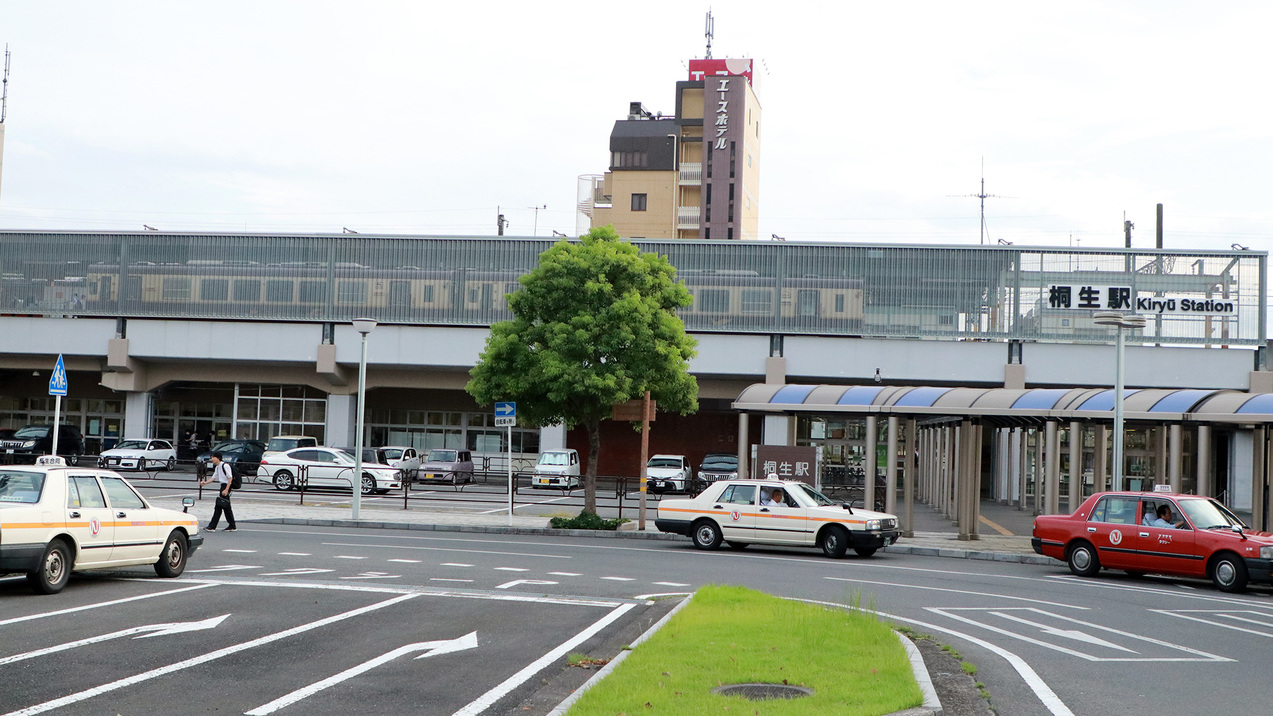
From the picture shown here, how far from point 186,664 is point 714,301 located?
39901 millimetres

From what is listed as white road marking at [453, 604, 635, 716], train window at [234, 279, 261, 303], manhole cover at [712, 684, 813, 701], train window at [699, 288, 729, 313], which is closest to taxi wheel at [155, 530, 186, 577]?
white road marking at [453, 604, 635, 716]

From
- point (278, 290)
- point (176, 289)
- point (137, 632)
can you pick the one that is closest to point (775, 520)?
point (137, 632)

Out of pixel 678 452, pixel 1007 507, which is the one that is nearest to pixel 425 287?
pixel 678 452

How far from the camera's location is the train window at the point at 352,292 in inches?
1976

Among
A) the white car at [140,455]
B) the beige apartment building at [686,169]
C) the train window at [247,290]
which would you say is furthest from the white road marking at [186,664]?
the beige apartment building at [686,169]

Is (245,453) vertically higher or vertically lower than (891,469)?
lower

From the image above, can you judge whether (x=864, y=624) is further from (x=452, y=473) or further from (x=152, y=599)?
(x=452, y=473)

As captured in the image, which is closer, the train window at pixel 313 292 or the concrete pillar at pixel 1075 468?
the concrete pillar at pixel 1075 468

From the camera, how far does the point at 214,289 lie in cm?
5091

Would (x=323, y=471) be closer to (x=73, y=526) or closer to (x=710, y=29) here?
(x=73, y=526)

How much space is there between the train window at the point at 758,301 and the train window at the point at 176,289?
24780 millimetres

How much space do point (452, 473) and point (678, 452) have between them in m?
12.7

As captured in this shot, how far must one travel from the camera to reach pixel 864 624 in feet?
36.5

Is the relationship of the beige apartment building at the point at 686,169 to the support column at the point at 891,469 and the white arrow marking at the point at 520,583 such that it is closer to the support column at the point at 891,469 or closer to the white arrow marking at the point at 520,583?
the support column at the point at 891,469
